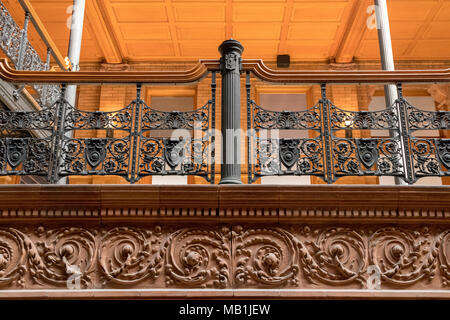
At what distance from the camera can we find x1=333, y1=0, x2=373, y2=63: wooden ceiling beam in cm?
1091

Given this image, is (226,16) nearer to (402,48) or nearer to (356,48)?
(356,48)

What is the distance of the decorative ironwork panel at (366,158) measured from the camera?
15.0ft

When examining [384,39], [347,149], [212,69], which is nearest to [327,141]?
[347,149]

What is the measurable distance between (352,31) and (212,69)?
7.87 meters

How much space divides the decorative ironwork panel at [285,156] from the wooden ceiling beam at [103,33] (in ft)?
26.5

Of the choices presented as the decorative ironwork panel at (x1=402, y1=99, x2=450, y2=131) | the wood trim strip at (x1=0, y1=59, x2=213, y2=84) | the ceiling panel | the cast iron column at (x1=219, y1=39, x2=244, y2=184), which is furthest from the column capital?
the ceiling panel

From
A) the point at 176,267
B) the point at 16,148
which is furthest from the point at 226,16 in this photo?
the point at 176,267

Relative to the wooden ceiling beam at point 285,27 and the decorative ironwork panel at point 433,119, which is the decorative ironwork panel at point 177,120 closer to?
the decorative ironwork panel at point 433,119

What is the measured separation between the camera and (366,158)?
4668 millimetres

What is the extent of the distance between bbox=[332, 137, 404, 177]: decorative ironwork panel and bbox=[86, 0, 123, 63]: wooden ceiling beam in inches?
336

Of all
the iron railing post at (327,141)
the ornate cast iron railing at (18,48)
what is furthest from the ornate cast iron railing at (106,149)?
the ornate cast iron railing at (18,48)

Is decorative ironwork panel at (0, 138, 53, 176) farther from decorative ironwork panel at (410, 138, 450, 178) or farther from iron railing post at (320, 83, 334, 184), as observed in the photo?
decorative ironwork panel at (410, 138, 450, 178)

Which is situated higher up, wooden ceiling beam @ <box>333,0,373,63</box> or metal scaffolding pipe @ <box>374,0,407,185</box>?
wooden ceiling beam @ <box>333,0,373,63</box>
